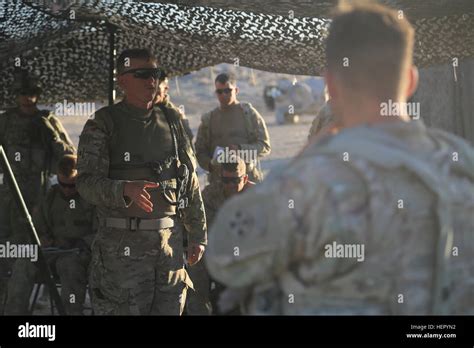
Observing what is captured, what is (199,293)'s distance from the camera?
6984mm

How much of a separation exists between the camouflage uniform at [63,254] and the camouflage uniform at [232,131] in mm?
1376

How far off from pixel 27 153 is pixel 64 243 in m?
0.87

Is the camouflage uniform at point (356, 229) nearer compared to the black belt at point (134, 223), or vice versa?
the camouflage uniform at point (356, 229)

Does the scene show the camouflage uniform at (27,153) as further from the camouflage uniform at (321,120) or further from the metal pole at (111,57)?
the camouflage uniform at (321,120)

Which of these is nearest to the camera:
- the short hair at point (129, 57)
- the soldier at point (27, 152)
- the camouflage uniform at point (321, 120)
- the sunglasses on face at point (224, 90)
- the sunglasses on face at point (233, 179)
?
the short hair at point (129, 57)

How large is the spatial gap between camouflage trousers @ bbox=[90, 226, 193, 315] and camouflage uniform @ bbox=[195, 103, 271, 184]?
2.97m

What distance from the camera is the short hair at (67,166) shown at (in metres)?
7.18

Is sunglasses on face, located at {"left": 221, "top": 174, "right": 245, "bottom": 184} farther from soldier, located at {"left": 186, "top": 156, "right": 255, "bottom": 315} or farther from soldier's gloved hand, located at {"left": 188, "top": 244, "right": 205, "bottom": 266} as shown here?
soldier's gloved hand, located at {"left": 188, "top": 244, "right": 205, "bottom": 266}

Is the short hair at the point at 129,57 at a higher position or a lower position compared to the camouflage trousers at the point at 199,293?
higher

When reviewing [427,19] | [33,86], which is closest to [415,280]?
[427,19]

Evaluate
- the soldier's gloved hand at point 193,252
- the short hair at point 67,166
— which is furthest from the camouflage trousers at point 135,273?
the short hair at point 67,166

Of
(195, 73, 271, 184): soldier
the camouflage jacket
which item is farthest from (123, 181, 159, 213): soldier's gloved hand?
(195, 73, 271, 184): soldier

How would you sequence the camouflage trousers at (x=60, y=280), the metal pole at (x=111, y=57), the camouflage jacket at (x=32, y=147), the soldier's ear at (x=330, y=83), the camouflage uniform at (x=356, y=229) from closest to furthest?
the camouflage uniform at (x=356, y=229)
the soldier's ear at (x=330, y=83)
the metal pole at (x=111, y=57)
the camouflage trousers at (x=60, y=280)
the camouflage jacket at (x=32, y=147)

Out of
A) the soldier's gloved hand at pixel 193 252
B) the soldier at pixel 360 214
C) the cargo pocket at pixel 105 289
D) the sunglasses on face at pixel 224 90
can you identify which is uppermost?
the sunglasses on face at pixel 224 90
